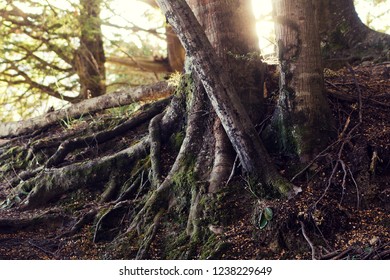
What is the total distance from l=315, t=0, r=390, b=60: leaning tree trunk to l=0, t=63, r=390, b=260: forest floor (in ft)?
3.14

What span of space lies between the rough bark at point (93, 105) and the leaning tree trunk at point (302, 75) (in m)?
2.11

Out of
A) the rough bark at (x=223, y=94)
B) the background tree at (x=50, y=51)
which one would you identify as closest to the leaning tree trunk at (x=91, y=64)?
the background tree at (x=50, y=51)

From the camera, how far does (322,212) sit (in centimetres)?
342

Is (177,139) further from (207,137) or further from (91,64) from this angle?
(91,64)

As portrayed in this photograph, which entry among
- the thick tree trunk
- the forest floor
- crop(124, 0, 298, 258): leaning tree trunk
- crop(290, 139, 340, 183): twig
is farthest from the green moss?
the thick tree trunk

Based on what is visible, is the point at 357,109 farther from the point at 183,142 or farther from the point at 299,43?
the point at 183,142

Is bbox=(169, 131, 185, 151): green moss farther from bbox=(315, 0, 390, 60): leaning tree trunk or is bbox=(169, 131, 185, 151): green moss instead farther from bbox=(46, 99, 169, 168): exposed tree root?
bbox=(315, 0, 390, 60): leaning tree trunk

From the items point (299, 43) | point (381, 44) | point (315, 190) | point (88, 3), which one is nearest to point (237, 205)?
point (315, 190)

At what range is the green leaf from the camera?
137 inches

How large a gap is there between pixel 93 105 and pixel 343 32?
9.58 feet

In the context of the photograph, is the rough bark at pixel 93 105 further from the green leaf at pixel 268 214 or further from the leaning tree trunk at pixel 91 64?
the green leaf at pixel 268 214

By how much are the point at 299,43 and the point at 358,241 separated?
4.84 ft

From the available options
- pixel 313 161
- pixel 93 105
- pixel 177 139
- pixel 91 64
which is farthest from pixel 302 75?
pixel 91 64
